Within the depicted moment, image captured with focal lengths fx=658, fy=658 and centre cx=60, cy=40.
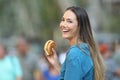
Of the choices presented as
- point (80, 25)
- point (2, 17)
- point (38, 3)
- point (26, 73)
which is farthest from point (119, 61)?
point (2, 17)

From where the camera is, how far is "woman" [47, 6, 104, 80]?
6.29 metres

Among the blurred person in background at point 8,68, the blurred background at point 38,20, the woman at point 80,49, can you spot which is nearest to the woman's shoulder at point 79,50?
the woman at point 80,49

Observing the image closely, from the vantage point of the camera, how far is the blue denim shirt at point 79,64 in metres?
6.25

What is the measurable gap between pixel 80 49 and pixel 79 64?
0.53 ft

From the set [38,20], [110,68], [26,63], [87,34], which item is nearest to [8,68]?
[26,63]

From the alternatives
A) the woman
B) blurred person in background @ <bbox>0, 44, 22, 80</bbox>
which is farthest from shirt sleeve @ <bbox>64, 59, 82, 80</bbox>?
blurred person in background @ <bbox>0, 44, 22, 80</bbox>

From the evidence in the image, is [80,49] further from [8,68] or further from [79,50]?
[8,68]

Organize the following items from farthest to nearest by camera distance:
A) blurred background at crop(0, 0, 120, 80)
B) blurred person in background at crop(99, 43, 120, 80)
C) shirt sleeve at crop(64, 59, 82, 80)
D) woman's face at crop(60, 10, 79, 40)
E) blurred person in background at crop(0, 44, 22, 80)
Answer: blurred background at crop(0, 0, 120, 80) → blurred person in background at crop(0, 44, 22, 80) → blurred person in background at crop(99, 43, 120, 80) → woman's face at crop(60, 10, 79, 40) → shirt sleeve at crop(64, 59, 82, 80)

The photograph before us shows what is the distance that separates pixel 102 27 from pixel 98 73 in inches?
1090

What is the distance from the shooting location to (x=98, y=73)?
6.41 m

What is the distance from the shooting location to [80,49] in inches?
249

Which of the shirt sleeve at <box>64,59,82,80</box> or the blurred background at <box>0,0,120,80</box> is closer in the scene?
the shirt sleeve at <box>64,59,82,80</box>

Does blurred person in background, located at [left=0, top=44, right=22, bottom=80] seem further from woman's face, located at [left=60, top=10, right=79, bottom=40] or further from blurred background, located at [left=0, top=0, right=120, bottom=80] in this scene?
blurred background, located at [left=0, top=0, right=120, bottom=80]

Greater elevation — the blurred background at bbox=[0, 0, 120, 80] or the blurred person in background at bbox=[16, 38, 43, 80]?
the blurred person in background at bbox=[16, 38, 43, 80]
